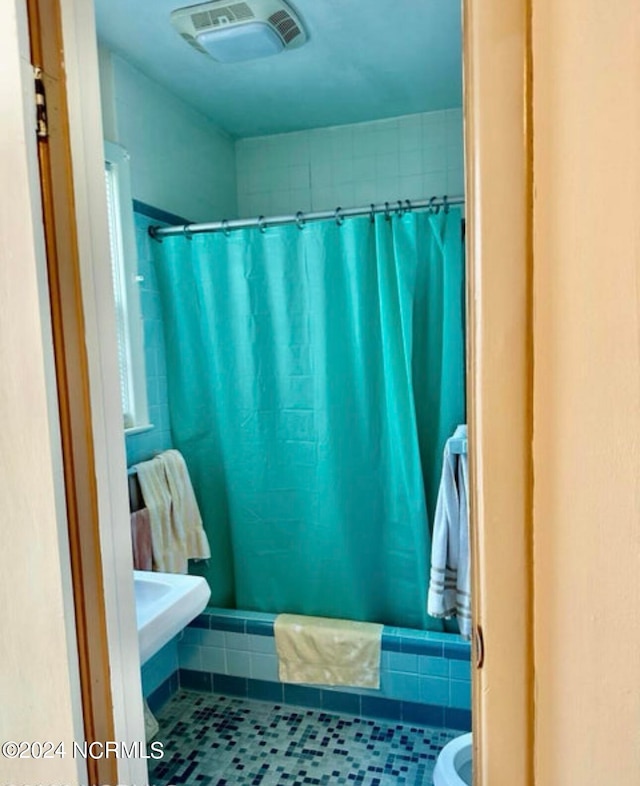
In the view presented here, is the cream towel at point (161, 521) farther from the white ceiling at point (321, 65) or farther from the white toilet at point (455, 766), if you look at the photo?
the white ceiling at point (321, 65)

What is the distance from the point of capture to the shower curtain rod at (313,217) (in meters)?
1.99

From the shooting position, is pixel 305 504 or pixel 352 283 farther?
pixel 305 504

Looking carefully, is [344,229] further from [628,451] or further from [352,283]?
[628,451]

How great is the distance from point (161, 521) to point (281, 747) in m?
A: 0.94

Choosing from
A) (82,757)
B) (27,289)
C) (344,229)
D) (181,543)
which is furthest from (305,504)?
(27,289)

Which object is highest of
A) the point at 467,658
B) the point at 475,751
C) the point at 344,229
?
the point at 344,229

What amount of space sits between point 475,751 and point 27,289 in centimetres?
79

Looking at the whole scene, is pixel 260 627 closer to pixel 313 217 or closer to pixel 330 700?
pixel 330 700

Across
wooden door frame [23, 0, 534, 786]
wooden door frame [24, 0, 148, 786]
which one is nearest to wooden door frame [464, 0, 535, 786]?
wooden door frame [23, 0, 534, 786]

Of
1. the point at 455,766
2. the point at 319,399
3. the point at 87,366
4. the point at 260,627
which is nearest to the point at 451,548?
the point at 455,766

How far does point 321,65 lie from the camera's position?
2.10 meters

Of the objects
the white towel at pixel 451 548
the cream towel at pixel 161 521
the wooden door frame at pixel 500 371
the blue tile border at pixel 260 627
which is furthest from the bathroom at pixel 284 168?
the wooden door frame at pixel 500 371

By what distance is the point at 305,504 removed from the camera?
226 centimetres

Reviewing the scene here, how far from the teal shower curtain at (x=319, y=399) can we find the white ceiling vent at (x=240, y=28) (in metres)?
0.64
